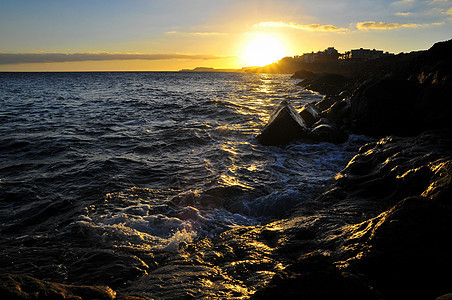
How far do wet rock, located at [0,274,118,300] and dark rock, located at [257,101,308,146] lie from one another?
30.9 feet

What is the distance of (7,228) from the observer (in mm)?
4910

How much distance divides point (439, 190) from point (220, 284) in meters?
3.00

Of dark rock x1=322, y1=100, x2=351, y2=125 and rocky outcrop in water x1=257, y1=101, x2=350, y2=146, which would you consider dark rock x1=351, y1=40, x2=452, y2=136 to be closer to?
rocky outcrop in water x1=257, y1=101, x2=350, y2=146

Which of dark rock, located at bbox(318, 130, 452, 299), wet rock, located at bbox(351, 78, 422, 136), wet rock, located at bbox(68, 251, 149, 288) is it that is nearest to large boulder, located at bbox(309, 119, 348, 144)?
wet rock, located at bbox(351, 78, 422, 136)

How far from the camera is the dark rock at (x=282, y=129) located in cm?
1119

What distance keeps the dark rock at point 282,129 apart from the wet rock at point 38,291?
9421mm

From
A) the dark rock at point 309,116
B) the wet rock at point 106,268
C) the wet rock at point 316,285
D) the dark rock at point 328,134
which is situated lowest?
the wet rock at point 106,268

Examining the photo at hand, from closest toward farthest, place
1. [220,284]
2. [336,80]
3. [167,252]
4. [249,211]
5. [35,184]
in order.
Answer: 1. [220,284]
2. [167,252]
3. [249,211]
4. [35,184]
5. [336,80]

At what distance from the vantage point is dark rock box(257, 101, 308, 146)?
1119cm

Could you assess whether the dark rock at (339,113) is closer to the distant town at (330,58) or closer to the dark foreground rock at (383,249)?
the dark foreground rock at (383,249)

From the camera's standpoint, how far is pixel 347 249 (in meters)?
3.03

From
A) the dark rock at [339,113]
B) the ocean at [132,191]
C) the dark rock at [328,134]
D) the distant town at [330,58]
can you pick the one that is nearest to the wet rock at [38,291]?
the ocean at [132,191]

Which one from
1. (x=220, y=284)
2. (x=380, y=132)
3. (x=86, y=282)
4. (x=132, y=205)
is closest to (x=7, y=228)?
(x=132, y=205)

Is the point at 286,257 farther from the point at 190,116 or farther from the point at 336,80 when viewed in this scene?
the point at 336,80
